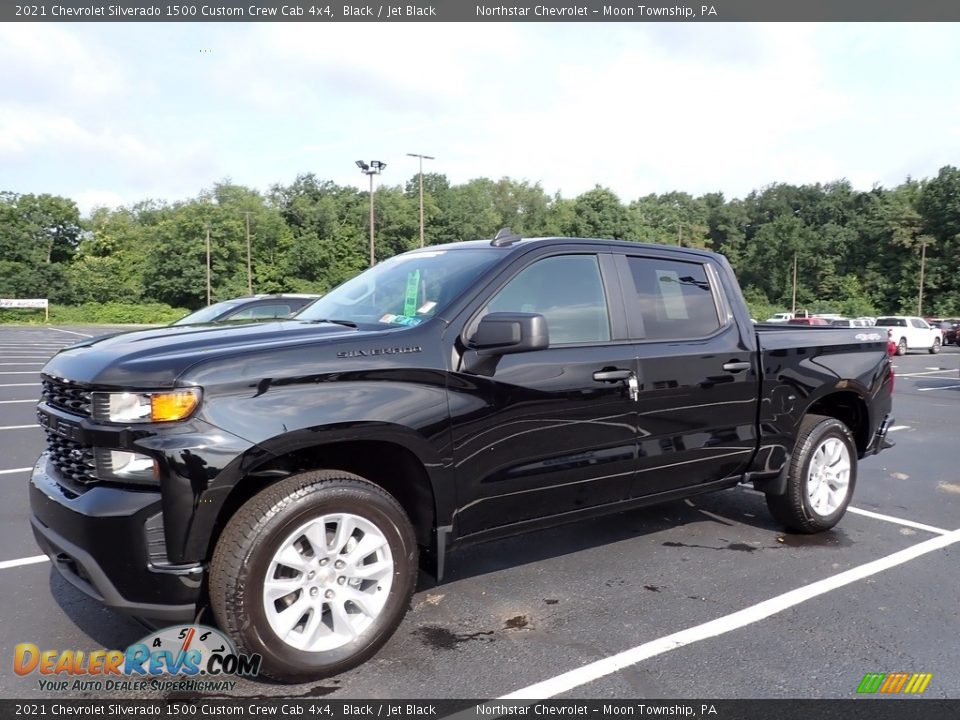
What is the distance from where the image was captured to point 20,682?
2.96 m

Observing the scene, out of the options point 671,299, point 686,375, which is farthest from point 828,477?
point 671,299

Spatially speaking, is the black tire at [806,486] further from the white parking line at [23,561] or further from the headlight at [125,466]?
the white parking line at [23,561]

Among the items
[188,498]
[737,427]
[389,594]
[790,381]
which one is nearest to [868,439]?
[790,381]

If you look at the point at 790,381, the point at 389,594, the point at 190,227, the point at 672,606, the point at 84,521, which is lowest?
the point at 672,606

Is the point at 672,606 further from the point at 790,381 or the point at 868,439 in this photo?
the point at 868,439

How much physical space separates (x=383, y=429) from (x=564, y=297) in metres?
1.31

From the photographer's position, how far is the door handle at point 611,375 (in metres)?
3.74

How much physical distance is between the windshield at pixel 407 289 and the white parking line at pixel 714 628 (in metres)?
1.68

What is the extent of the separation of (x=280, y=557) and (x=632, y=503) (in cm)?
201

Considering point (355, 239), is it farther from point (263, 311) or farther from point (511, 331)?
point (511, 331)

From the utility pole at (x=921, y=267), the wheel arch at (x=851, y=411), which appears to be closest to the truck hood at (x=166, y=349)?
Answer: the wheel arch at (x=851, y=411)

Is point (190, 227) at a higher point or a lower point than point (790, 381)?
higher

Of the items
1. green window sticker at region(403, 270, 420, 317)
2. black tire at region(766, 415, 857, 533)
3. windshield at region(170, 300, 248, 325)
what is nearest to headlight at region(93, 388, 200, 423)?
green window sticker at region(403, 270, 420, 317)

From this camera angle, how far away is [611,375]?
3779 millimetres
